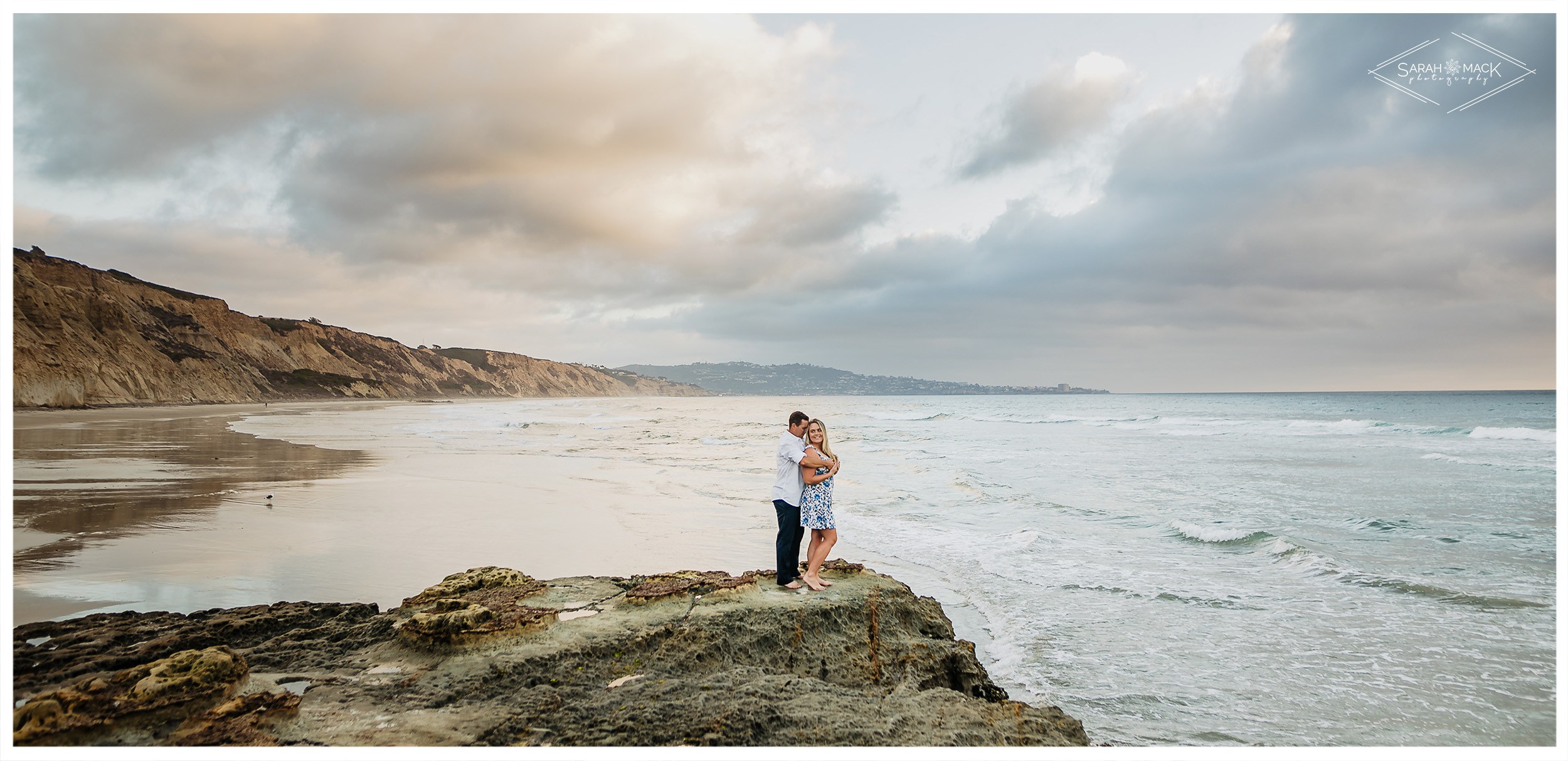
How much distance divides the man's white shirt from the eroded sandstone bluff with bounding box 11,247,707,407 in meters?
29.7

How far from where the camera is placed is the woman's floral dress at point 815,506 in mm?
5453

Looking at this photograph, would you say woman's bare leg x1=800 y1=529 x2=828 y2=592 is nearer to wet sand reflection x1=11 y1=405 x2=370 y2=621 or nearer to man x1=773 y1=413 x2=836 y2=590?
man x1=773 y1=413 x2=836 y2=590

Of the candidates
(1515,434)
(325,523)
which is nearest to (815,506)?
(325,523)

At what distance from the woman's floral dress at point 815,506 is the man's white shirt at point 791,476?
5 cm

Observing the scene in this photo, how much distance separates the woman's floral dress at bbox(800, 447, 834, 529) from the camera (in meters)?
5.45

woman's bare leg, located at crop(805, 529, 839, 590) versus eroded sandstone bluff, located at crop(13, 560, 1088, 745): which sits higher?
woman's bare leg, located at crop(805, 529, 839, 590)

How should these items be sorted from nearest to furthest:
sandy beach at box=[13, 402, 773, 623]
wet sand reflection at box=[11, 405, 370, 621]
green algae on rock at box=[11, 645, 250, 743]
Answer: green algae on rock at box=[11, 645, 250, 743]
sandy beach at box=[13, 402, 773, 623]
wet sand reflection at box=[11, 405, 370, 621]

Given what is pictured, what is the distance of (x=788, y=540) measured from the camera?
17.2 feet

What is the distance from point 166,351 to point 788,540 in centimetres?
7462

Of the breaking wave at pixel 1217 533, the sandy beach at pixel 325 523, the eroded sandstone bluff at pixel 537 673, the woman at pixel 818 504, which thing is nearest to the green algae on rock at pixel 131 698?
the eroded sandstone bluff at pixel 537 673

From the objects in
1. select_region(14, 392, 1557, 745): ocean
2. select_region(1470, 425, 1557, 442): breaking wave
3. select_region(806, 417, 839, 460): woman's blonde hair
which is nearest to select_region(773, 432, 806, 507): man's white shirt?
select_region(806, 417, 839, 460): woman's blonde hair

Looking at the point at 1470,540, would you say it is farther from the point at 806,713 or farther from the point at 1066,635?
the point at 806,713
